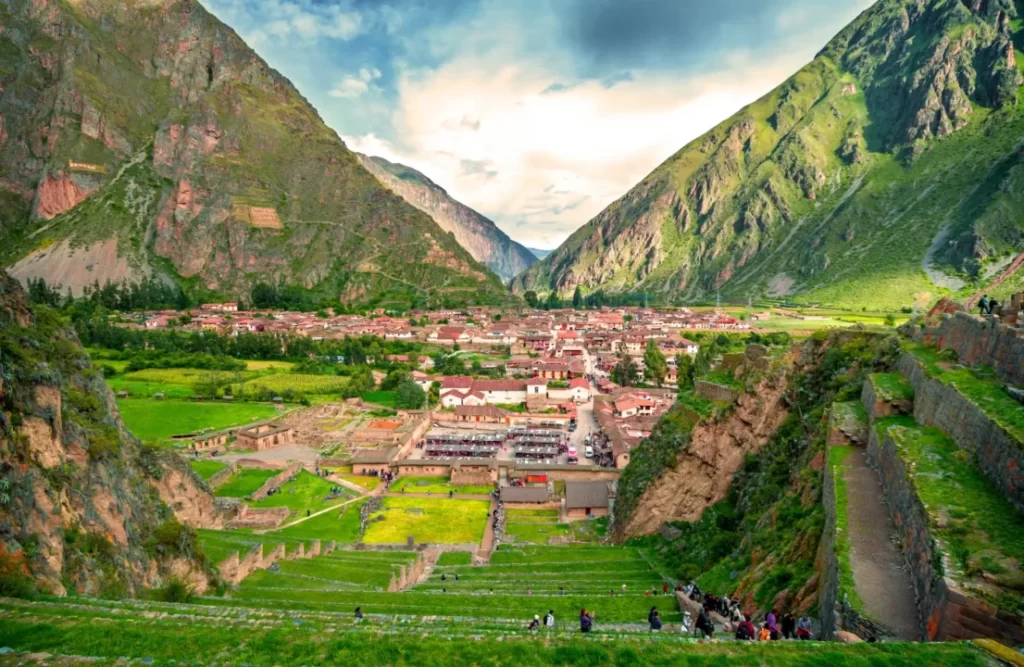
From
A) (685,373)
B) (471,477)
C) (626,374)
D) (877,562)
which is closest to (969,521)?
(877,562)

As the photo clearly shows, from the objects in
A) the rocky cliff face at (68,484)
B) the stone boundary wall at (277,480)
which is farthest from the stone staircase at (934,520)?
the stone boundary wall at (277,480)

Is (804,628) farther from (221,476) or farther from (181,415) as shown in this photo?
(181,415)

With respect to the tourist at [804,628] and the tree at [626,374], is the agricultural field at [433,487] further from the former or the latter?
the tree at [626,374]

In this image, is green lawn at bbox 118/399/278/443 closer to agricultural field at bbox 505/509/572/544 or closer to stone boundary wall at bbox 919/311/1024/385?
agricultural field at bbox 505/509/572/544

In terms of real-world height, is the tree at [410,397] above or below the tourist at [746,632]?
below

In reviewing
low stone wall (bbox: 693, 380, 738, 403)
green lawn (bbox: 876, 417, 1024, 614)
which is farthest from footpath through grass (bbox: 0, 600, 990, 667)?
low stone wall (bbox: 693, 380, 738, 403)
